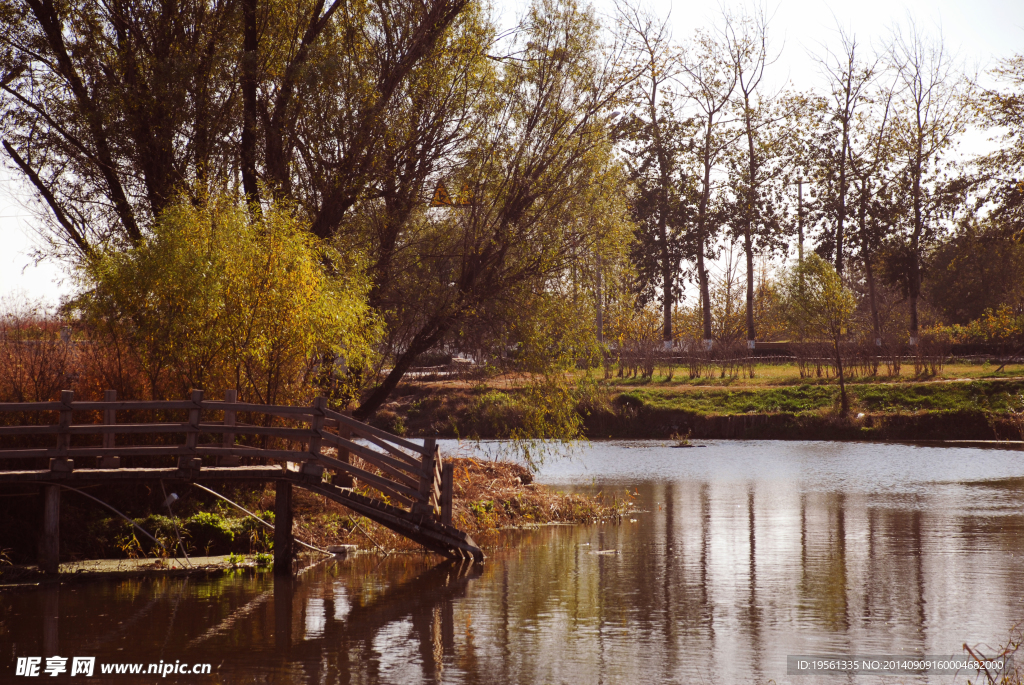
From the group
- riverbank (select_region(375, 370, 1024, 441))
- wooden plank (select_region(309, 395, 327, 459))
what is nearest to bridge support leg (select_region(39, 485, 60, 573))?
wooden plank (select_region(309, 395, 327, 459))

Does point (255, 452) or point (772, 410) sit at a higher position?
point (255, 452)

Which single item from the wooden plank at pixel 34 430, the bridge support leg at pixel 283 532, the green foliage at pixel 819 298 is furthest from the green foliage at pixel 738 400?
the wooden plank at pixel 34 430

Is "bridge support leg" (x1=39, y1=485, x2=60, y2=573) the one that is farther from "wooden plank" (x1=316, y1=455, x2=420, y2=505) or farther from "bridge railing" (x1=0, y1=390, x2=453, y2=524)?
"wooden plank" (x1=316, y1=455, x2=420, y2=505)

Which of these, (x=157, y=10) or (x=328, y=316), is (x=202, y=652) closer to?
(x=328, y=316)

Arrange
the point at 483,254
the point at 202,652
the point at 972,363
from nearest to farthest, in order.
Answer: the point at 202,652 < the point at 483,254 < the point at 972,363

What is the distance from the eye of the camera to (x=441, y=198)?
2441 cm

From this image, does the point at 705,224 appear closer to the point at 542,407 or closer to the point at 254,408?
the point at 542,407

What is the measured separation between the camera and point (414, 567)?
1759cm

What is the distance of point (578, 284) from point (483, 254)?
2.54m

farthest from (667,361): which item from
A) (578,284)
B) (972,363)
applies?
(578,284)

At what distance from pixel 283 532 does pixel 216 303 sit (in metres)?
4.32

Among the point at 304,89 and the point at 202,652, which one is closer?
the point at 202,652

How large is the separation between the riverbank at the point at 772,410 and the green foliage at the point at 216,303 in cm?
1976

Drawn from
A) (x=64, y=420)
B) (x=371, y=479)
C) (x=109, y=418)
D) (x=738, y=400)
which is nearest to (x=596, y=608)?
(x=371, y=479)
